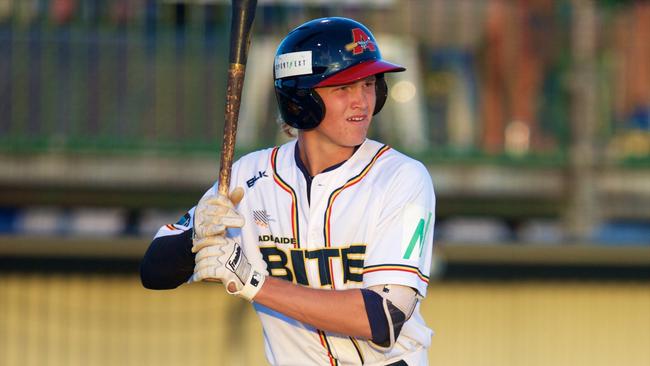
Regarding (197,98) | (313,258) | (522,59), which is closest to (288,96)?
(313,258)

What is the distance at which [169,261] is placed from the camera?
3.95 m

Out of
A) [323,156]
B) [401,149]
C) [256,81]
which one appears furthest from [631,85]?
[323,156]

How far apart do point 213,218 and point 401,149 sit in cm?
487

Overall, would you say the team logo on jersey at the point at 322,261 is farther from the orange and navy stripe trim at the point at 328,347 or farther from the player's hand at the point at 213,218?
the player's hand at the point at 213,218

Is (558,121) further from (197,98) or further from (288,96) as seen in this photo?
(288,96)

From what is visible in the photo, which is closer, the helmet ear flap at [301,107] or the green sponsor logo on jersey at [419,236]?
the green sponsor logo on jersey at [419,236]

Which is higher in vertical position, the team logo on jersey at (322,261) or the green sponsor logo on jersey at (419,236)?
the green sponsor logo on jersey at (419,236)

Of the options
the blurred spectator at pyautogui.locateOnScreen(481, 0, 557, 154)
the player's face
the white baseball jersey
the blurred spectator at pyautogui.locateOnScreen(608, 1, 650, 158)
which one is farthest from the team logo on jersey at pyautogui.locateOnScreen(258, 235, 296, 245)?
the blurred spectator at pyautogui.locateOnScreen(608, 1, 650, 158)

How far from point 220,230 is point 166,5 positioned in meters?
5.13

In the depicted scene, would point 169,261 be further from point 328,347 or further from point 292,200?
point 328,347

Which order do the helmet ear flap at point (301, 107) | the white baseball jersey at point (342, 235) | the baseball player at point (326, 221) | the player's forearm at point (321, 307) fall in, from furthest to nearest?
the helmet ear flap at point (301, 107)
the white baseball jersey at point (342, 235)
the baseball player at point (326, 221)
the player's forearm at point (321, 307)

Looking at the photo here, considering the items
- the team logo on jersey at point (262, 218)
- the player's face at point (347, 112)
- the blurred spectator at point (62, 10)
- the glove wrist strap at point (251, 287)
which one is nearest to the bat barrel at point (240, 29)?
the player's face at point (347, 112)

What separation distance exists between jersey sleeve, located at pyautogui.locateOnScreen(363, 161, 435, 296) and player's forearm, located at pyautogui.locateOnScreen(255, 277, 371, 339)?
0.16m

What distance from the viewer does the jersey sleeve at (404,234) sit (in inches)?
146
